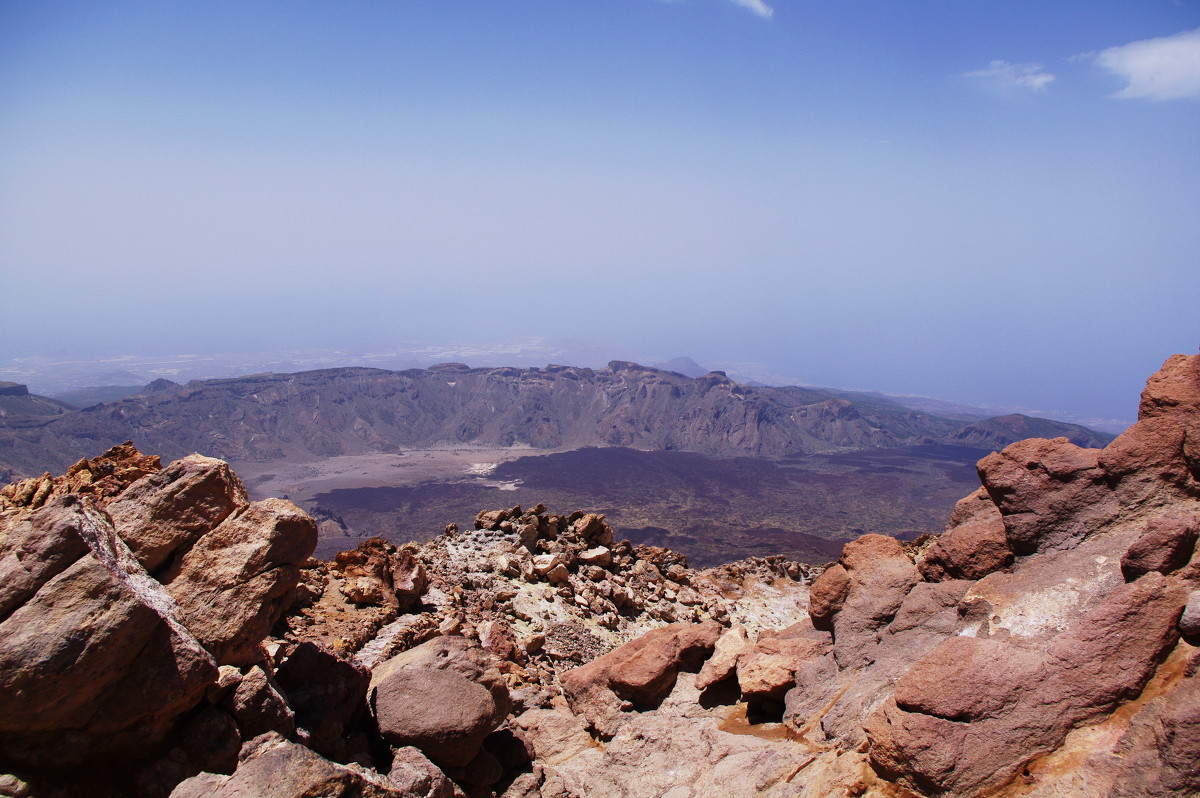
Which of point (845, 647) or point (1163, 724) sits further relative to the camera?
point (845, 647)

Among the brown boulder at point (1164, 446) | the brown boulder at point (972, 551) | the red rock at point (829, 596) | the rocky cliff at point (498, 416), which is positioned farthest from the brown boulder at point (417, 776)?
the rocky cliff at point (498, 416)

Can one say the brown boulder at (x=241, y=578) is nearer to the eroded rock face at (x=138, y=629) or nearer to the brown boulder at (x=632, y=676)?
the eroded rock face at (x=138, y=629)

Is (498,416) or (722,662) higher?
(722,662)

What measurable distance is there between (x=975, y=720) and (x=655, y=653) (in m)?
5.76

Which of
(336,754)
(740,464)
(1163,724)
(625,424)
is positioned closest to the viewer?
(1163,724)

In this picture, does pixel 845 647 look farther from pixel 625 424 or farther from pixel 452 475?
pixel 625 424

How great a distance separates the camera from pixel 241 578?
6770 mm

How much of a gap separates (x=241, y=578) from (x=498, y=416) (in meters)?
128

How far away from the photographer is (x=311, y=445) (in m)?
116

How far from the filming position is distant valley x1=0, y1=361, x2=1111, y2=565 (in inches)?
2901

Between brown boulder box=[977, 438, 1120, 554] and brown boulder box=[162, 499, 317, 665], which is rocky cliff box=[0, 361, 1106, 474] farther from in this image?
brown boulder box=[977, 438, 1120, 554]

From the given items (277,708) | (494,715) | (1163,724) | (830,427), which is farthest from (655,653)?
(830,427)

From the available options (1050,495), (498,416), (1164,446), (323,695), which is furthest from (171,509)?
(498,416)

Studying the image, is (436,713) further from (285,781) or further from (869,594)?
(869,594)
